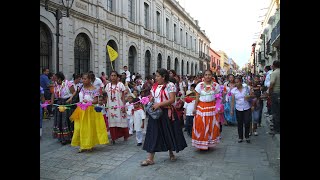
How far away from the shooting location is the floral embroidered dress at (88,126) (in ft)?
21.1

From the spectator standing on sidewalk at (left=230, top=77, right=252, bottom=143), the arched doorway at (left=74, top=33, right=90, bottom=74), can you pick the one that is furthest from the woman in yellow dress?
the arched doorway at (left=74, top=33, right=90, bottom=74)

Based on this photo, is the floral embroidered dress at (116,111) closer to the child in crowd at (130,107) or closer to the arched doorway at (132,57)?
the child in crowd at (130,107)

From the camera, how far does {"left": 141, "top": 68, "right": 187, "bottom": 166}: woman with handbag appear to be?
5.48 metres

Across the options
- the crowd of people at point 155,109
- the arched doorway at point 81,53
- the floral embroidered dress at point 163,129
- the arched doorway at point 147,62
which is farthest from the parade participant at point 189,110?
the arched doorway at point 147,62

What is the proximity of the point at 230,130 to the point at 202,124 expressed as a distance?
10.8 ft

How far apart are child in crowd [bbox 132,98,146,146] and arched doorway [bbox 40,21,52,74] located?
7.25 metres

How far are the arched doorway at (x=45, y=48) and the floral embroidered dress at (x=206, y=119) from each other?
29.9ft

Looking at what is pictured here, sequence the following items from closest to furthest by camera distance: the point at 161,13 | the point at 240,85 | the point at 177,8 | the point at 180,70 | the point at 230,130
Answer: the point at 240,85 < the point at 230,130 < the point at 161,13 < the point at 177,8 < the point at 180,70
